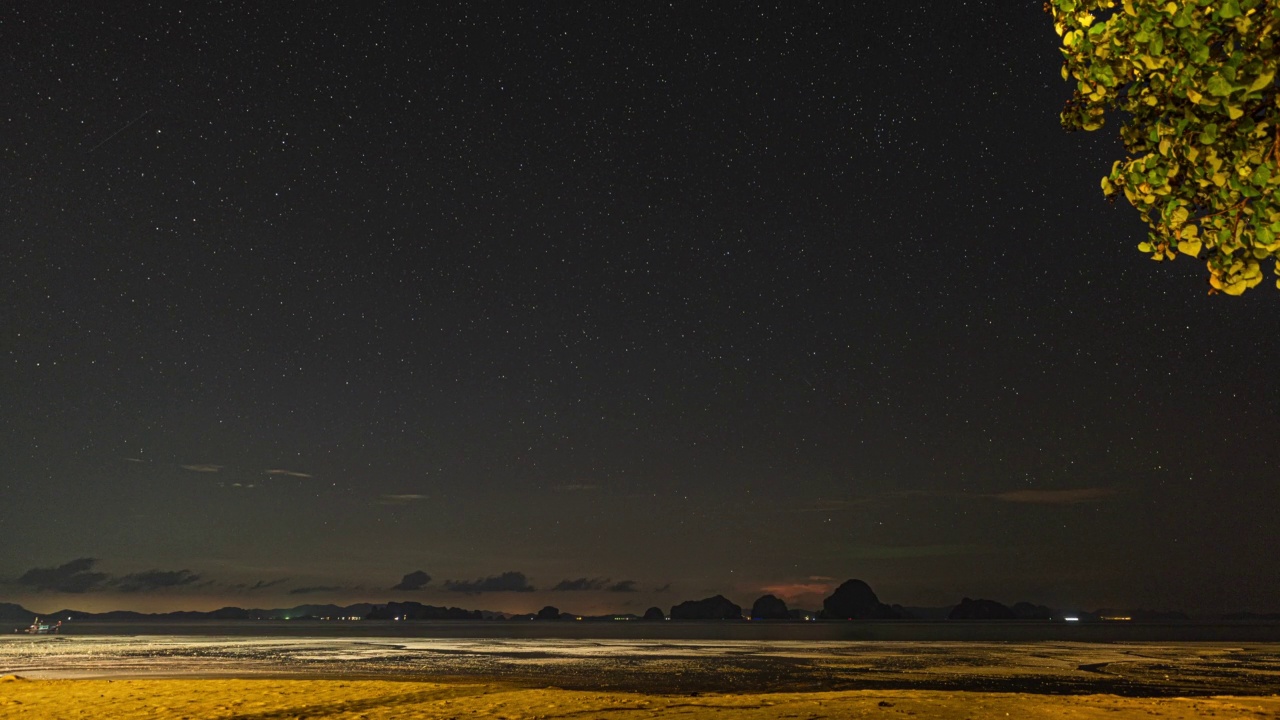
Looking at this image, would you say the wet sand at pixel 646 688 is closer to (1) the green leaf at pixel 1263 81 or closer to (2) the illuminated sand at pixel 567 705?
(2) the illuminated sand at pixel 567 705

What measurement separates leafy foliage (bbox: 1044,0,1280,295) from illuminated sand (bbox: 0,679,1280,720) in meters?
11.2

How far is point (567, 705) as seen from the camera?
60.1ft

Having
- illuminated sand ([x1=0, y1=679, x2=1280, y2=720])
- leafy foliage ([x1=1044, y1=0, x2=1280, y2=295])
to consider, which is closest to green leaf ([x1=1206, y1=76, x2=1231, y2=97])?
leafy foliage ([x1=1044, y1=0, x2=1280, y2=295])

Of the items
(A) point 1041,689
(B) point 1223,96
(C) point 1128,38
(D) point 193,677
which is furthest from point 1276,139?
(D) point 193,677

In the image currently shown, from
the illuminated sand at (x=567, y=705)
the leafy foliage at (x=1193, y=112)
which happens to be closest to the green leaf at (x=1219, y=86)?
the leafy foliage at (x=1193, y=112)

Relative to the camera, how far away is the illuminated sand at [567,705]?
53.2ft

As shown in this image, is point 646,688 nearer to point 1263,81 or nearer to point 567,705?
point 567,705

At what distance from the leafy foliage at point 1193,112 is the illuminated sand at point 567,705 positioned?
36.9 ft

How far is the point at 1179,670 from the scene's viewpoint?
39.9m

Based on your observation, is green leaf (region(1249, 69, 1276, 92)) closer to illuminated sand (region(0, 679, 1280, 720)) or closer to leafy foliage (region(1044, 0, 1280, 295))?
leafy foliage (region(1044, 0, 1280, 295))

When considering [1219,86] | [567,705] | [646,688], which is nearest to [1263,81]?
[1219,86]

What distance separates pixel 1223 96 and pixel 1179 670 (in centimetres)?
4284

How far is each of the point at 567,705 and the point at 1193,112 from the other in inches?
629

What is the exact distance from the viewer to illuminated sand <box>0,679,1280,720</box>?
53.2ft
